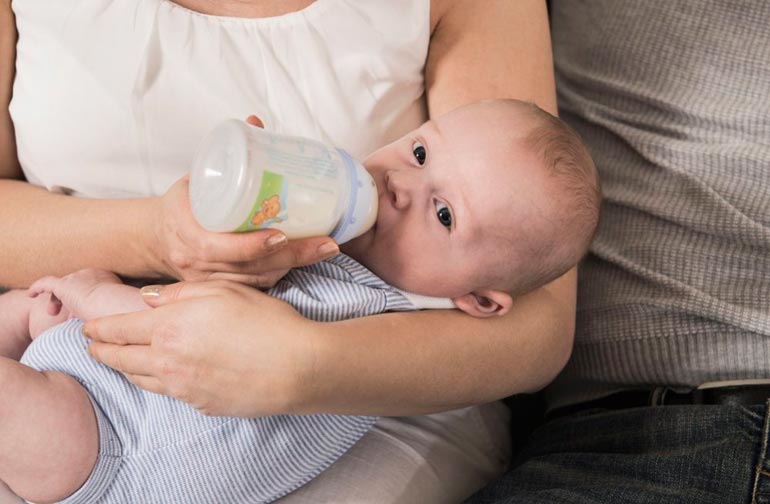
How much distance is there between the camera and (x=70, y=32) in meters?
1.27

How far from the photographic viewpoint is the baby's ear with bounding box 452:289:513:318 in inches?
49.6

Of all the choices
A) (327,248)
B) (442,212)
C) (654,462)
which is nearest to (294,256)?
(327,248)

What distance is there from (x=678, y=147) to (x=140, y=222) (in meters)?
0.95

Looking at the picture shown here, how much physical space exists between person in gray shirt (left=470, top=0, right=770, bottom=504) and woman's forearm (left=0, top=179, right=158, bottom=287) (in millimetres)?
693

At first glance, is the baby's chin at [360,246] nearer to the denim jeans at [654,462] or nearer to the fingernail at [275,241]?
the fingernail at [275,241]

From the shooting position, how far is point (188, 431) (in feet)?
3.89

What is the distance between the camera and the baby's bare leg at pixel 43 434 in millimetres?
1104

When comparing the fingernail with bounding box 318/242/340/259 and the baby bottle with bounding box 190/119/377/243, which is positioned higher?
the baby bottle with bounding box 190/119/377/243

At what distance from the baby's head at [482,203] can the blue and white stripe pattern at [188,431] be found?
8 centimetres

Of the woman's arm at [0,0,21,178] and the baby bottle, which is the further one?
the woman's arm at [0,0,21,178]

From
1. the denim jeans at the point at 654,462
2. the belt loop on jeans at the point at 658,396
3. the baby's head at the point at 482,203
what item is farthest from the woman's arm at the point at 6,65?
the belt loop on jeans at the point at 658,396

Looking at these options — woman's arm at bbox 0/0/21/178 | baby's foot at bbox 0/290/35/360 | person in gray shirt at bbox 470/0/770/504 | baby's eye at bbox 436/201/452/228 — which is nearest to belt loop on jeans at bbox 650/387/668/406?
person in gray shirt at bbox 470/0/770/504

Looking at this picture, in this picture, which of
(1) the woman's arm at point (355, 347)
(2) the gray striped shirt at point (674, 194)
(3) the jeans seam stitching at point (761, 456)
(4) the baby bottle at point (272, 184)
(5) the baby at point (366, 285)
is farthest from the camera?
(2) the gray striped shirt at point (674, 194)

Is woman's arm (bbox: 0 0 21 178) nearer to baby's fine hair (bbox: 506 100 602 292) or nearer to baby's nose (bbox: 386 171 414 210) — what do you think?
baby's nose (bbox: 386 171 414 210)
